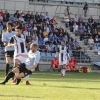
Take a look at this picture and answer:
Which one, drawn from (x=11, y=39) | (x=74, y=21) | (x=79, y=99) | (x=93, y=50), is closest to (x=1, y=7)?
(x=74, y=21)

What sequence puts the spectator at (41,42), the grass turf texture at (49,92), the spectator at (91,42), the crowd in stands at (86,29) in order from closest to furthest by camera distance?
the grass turf texture at (49,92) → the spectator at (41,42) → the spectator at (91,42) → the crowd in stands at (86,29)

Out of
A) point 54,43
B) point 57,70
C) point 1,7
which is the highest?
point 1,7

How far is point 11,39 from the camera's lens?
16172 millimetres

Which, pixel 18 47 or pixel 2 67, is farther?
pixel 2 67

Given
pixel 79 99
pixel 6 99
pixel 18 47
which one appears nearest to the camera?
pixel 6 99

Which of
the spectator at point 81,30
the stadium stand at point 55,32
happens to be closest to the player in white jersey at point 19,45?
the stadium stand at point 55,32

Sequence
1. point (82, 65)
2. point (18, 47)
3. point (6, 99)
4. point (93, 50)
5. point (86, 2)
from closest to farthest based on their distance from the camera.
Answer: point (6, 99) → point (18, 47) → point (82, 65) → point (93, 50) → point (86, 2)

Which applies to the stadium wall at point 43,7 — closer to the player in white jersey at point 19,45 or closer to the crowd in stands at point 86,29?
the crowd in stands at point 86,29

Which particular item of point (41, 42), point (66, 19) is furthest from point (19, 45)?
point (66, 19)

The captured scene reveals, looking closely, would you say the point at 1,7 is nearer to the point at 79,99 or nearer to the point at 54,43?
the point at 54,43

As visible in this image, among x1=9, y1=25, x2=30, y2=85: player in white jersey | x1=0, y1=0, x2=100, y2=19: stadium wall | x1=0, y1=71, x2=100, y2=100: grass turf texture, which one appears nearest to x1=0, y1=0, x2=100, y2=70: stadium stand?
x1=0, y1=0, x2=100, y2=19: stadium wall

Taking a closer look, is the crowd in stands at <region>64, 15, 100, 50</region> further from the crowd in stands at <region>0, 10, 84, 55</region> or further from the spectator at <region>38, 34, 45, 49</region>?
the spectator at <region>38, 34, 45, 49</region>

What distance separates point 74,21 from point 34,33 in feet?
23.3

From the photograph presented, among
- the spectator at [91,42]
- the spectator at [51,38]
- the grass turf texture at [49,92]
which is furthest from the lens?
the spectator at [91,42]
